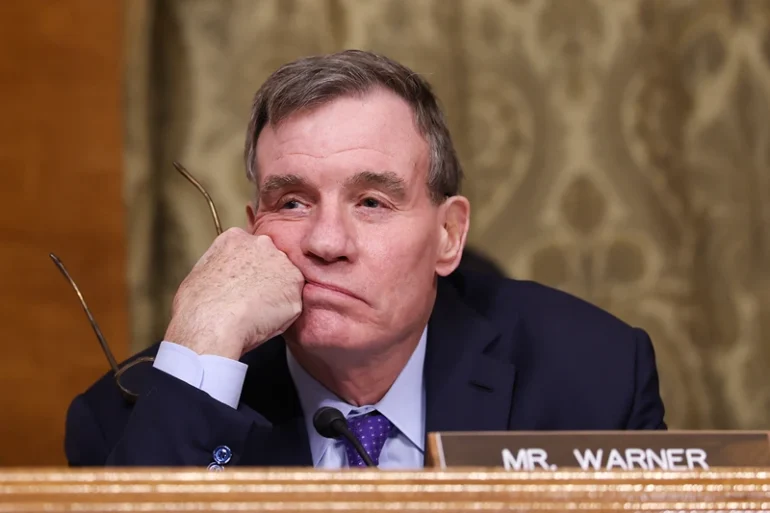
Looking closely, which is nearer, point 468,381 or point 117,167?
point 468,381

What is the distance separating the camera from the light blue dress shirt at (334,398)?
58.3 inches

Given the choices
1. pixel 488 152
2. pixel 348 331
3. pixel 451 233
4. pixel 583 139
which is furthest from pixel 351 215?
pixel 583 139

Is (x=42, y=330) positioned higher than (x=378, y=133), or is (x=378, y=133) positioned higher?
(x=378, y=133)

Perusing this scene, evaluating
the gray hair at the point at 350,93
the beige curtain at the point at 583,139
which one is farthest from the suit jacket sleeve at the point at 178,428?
the beige curtain at the point at 583,139

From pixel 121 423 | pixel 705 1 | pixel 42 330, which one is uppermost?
pixel 705 1

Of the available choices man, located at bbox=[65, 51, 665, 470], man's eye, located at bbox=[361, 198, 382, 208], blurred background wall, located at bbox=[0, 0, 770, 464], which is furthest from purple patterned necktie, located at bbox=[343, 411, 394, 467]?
blurred background wall, located at bbox=[0, 0, 770, 464]

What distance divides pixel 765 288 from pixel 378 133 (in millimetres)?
1560

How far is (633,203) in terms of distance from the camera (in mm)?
2674

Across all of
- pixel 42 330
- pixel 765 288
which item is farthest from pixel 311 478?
pixel 765 288

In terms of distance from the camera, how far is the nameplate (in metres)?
1.04

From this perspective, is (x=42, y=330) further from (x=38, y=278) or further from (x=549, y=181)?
(x=549, y=181)

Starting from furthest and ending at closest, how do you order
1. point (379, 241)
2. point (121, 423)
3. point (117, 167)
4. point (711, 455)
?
1. point (117, 167)
2. point (121, 423)
3. point (379, 241)
4. point (711, 455)

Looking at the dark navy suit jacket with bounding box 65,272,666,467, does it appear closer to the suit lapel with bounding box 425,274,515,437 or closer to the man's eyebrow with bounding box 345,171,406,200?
the suit lapel with bounding box 425,274,515,437

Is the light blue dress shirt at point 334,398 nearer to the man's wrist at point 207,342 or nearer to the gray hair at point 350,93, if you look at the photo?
the man's wrist at point 207,342
